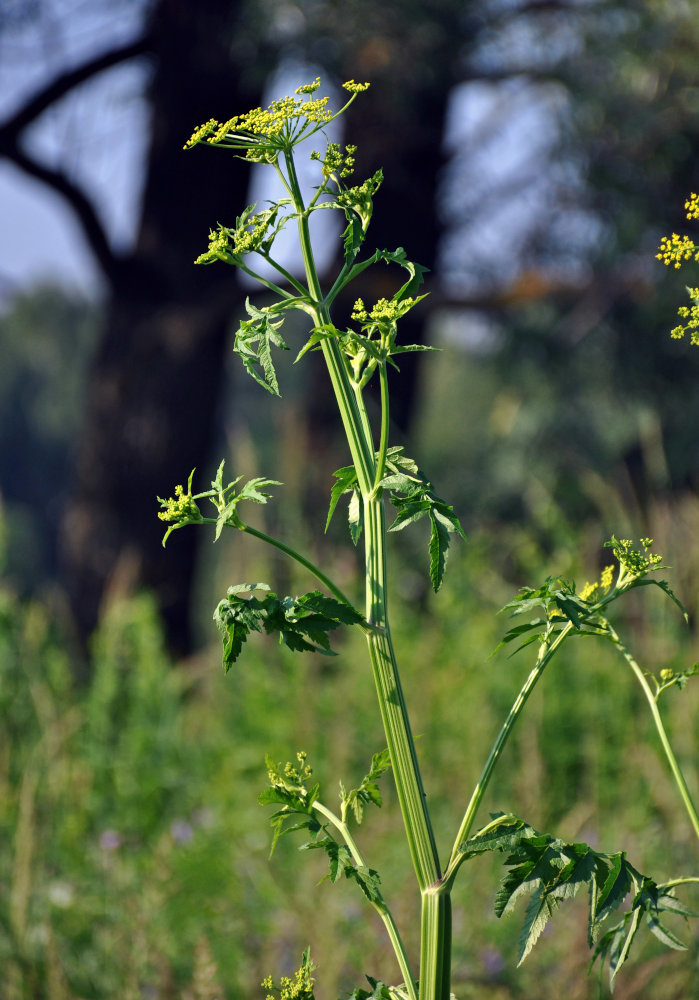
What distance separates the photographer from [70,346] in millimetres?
27594

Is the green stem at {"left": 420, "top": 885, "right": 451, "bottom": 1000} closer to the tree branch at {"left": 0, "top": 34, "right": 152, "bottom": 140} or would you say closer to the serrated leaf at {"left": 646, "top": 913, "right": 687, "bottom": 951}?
the serrated leaf at {"left": 646, "top": 913, "right": 687, "bottom": 951}

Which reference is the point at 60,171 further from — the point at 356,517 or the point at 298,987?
the point at 298,987

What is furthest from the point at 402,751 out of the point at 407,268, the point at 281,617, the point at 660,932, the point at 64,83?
the point at 64,83

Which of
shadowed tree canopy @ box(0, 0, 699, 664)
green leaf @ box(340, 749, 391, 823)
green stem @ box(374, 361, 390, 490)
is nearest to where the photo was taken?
green stem @ box(374, 361, 390, 490)

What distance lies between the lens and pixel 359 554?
510 cm

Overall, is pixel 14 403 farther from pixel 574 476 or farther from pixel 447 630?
pixel 447 630

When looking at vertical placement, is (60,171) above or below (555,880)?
above

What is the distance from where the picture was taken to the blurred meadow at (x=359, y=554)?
184cm

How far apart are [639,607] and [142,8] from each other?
3.68 metres

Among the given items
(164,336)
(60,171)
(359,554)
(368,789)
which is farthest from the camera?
(359,554)

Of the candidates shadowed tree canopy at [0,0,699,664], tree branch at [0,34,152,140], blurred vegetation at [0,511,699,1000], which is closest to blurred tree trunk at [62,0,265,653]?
shadowed tree canopy at [0,0,699,664]

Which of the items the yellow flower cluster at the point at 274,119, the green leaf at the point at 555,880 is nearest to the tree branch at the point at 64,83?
the yellow flower cluster at the point at 274,119

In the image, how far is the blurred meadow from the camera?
1841mm

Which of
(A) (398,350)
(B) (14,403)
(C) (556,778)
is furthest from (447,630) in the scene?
(B) (14,403)
